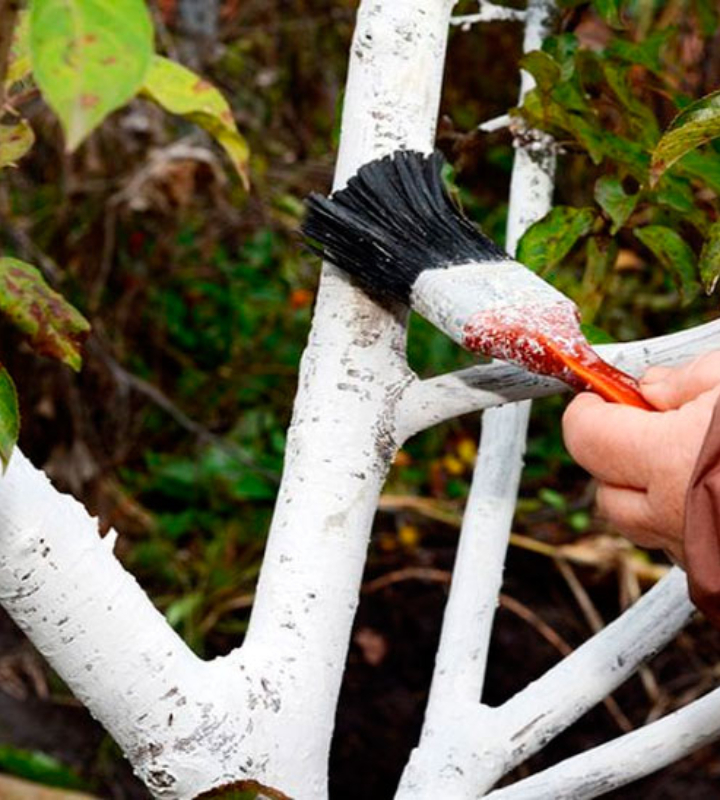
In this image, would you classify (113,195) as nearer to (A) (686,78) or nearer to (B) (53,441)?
(B) (53,441)

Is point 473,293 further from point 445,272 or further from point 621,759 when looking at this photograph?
point 621,759

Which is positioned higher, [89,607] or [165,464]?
[165,464]

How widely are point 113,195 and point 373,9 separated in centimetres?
161

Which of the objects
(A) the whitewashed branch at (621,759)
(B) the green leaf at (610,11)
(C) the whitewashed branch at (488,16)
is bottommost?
(A) the whitewashed branch at (621,759)

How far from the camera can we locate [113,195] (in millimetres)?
2359

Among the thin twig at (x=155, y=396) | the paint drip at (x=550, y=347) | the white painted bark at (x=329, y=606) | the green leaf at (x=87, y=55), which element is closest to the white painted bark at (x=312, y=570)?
the white painted bark at (x=329, y=606)

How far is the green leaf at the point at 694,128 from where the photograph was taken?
26.4 inches

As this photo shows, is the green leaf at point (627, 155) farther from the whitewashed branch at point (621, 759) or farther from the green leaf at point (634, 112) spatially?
the whitewashed branch at point (621, 759)

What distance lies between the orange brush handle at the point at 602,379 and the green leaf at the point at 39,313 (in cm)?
28

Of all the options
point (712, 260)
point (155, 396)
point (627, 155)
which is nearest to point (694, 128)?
point (712, 260)

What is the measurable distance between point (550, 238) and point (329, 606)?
27 cm

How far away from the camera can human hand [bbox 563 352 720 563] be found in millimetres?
652

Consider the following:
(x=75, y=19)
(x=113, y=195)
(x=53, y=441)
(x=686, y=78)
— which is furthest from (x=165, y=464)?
(x=75, y=19)

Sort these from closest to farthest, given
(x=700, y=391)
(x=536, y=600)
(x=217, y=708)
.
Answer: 1. (x=700, y=391)
2. (x=217, y=708)
3. (x=536, y=600)
